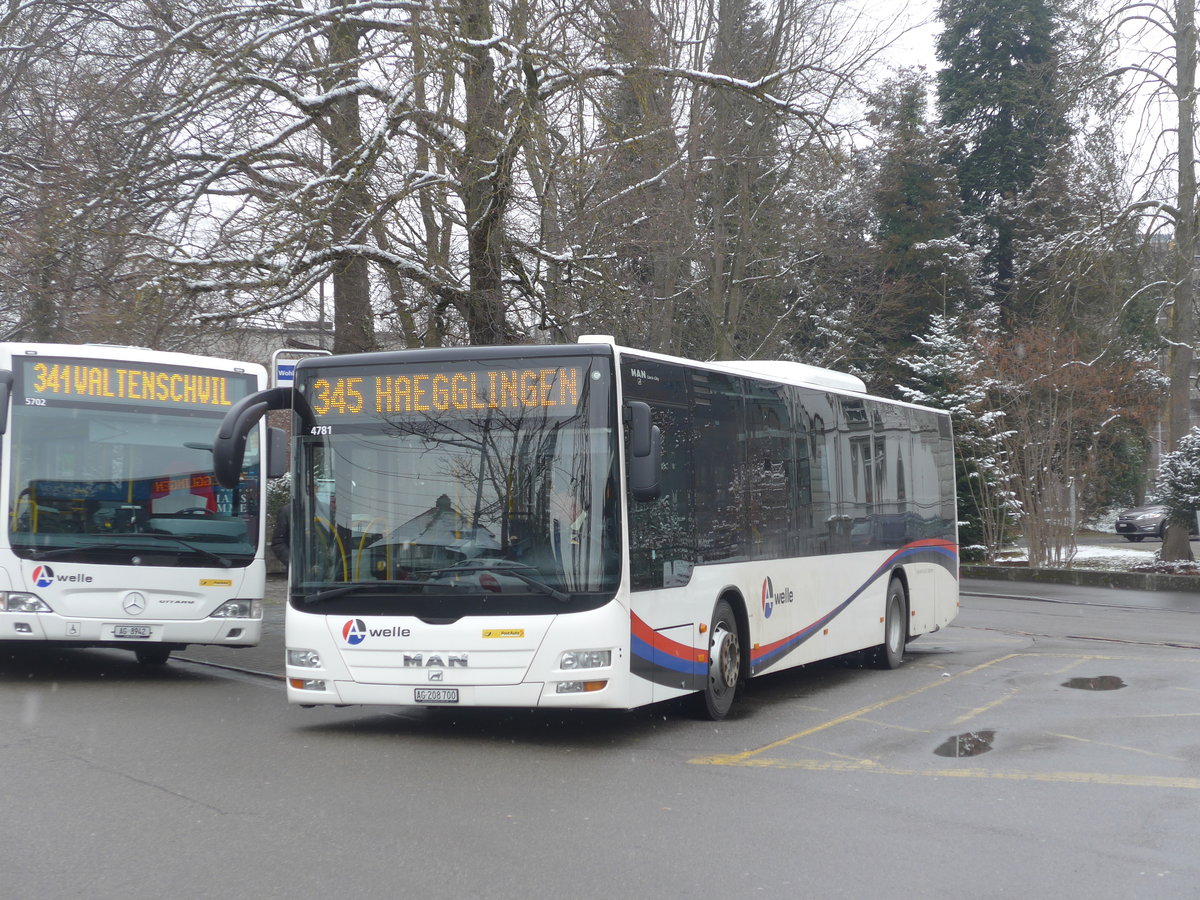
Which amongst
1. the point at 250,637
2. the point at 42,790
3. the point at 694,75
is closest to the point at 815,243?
the point at 694,75

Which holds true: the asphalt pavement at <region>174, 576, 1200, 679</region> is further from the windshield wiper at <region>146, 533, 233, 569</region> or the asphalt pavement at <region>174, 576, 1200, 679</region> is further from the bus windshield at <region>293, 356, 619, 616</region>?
the bus windshield at <region>293, 356, 619, 616</region>

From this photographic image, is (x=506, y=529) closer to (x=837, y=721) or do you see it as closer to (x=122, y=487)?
(x=837, y=721)

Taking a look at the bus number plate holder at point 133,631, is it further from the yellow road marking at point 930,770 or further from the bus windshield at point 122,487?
the yellow road marking at point 930,770

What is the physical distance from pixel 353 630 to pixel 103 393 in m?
4.83

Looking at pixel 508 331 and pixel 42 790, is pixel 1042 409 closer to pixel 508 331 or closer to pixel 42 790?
pixel 508 331

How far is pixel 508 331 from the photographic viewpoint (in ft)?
52.0

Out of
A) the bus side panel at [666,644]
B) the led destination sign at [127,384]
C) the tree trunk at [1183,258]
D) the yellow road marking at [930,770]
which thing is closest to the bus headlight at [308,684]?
the bus side panel at [666,644]

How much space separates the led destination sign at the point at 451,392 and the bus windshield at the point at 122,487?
358 cm

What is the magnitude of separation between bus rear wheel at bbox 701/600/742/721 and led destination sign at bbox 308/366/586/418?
2314 millimetres

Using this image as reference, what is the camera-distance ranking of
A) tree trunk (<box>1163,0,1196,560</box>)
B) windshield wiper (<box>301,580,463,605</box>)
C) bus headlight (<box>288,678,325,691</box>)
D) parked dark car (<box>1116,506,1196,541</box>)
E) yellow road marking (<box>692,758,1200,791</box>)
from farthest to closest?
parked dark car (<box>1116,506,1196,541</box>)
tree trunk (<box>1163,0,1196,560</box>)
bus headlight (<box>288,678,325,691</box>)
windshield wiper (<box>301,580,463,605</box>)
yellow road marking (<box>692,758,1200,791</box>)

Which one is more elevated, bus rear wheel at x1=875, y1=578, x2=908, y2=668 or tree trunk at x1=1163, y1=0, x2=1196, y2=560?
tree trunk at x1=1163, y1=0, x2=1196, y2=560

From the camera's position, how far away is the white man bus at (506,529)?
29.9 feet

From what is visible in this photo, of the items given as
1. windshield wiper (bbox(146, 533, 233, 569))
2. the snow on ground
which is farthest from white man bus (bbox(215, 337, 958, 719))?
the snow on ground

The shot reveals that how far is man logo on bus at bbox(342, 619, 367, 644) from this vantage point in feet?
30.8
